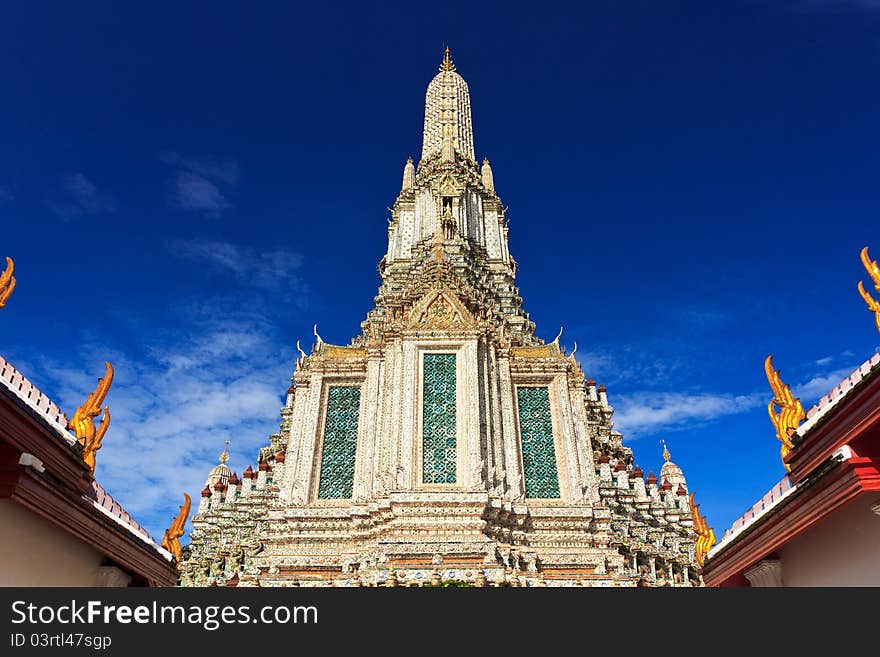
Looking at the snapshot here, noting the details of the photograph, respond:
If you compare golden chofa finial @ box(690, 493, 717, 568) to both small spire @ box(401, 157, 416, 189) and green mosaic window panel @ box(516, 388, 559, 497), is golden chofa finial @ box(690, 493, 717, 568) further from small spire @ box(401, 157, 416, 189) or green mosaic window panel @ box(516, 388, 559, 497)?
small spire @ box(401, 157, 416, 189)

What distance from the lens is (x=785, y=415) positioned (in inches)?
360

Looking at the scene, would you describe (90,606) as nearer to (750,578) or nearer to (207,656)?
(207,656)

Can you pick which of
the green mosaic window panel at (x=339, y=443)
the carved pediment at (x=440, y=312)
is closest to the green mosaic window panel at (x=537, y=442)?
the carved pediment at (x=440, y=312)

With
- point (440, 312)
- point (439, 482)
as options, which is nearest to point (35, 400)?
point (439, 482)

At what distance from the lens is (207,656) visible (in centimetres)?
509

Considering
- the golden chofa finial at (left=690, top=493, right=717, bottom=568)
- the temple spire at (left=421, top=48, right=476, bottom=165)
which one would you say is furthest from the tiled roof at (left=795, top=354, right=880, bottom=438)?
the temple spire at (left=421, top=48, right=476, bottom=165)

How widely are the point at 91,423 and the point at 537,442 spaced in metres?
17.7

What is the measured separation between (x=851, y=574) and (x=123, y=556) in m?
10.4

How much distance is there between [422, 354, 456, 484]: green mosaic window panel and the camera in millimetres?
21922

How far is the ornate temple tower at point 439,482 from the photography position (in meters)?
20.0

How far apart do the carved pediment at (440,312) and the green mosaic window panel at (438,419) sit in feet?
4.60

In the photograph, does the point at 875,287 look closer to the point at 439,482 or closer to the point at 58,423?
the point at 58,423

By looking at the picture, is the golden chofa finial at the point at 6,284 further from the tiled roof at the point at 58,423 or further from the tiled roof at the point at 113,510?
the tiled roof at the point at 113,510

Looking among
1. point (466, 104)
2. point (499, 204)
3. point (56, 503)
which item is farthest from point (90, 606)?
point (466, 104)
